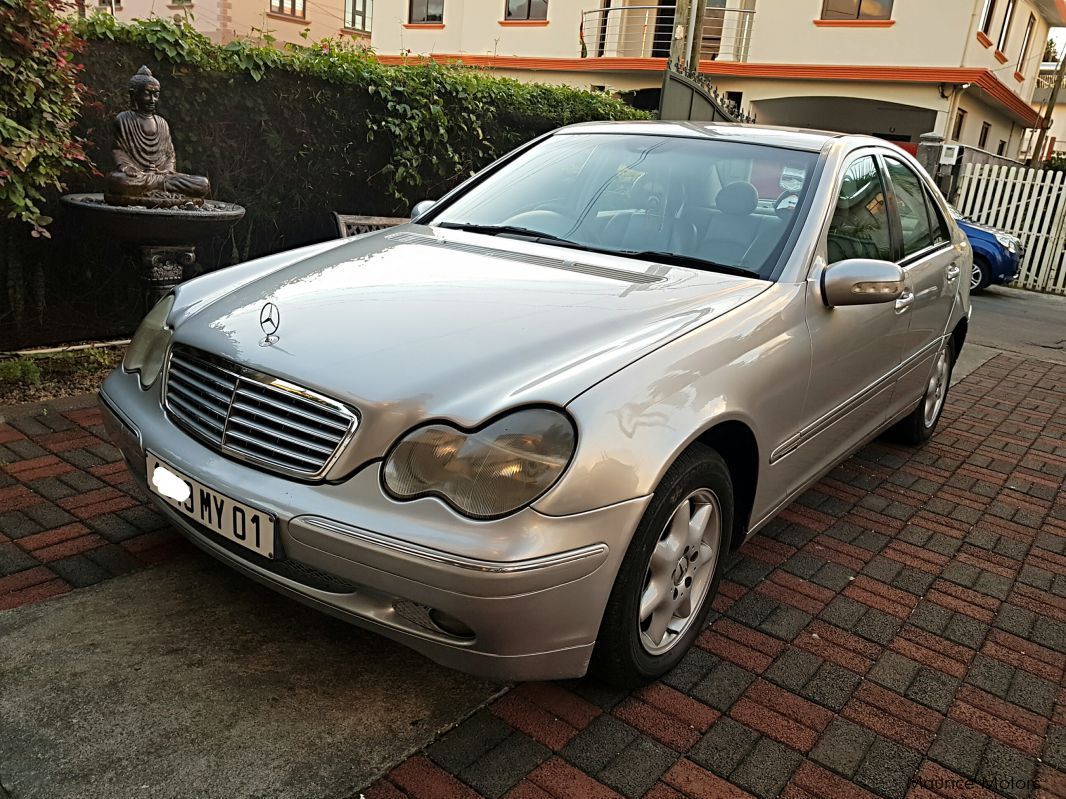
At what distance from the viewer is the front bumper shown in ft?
6.61

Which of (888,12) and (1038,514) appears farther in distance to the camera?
(888,12)

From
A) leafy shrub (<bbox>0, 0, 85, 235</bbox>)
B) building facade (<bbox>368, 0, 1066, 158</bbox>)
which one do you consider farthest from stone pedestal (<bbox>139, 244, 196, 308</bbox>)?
building facade (<bbox>368, 0, 1066, 158</bbox>)

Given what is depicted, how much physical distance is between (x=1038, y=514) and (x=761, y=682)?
235cm

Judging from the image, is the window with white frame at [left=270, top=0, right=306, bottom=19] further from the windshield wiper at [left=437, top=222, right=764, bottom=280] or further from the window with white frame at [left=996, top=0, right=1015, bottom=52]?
the windshield wiper at [left=437, top=222, right=764, bottom=280]

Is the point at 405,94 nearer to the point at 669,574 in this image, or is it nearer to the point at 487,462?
the point at 669,574

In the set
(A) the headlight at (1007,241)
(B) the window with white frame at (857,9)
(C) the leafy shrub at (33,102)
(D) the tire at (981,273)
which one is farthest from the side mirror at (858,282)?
(B) the window with white frame at (857,9)

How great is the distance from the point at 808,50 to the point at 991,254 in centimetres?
1027

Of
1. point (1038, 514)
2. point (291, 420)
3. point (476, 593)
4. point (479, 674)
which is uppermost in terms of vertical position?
point (291, 420)

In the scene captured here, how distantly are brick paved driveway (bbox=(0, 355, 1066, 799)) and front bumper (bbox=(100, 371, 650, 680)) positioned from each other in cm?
27

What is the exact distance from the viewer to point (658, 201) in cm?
341

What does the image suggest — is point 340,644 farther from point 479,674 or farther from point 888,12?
point 888,12

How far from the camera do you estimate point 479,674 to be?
2168mm

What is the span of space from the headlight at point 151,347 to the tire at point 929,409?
3.71 meters

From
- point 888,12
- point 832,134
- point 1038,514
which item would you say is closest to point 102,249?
point 832,134
